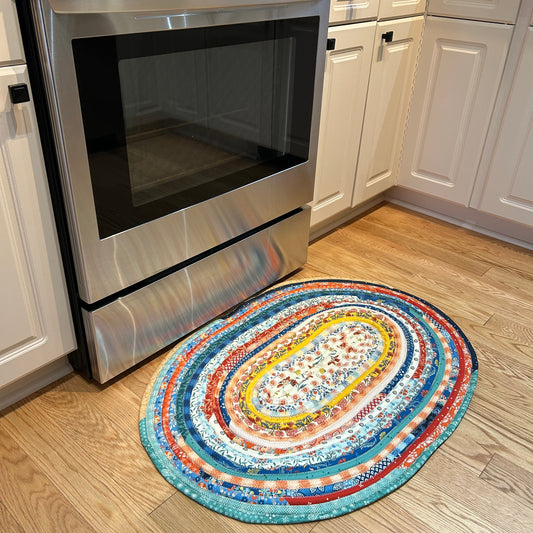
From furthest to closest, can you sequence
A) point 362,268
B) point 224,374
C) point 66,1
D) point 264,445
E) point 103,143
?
point 362,268 → point 224,374 → point 264,445 → point 103,143 → point 66,1

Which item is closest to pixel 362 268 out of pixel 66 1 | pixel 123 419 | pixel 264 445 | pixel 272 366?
pixel 272 366

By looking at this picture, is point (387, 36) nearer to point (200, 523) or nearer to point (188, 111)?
point (188, 111)

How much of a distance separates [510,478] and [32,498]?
94cm

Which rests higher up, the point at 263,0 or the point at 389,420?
the point at 263,0

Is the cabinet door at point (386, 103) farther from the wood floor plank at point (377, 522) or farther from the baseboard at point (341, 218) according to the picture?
the wood floor plank at point (377, 522)

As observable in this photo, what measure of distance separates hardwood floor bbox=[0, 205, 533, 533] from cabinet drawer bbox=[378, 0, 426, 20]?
0.93 metres

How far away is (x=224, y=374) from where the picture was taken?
51.8 inches

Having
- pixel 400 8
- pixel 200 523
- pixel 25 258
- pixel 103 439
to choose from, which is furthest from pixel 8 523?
pixel 400 8

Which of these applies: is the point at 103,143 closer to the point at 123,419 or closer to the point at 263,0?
the point at 263,0

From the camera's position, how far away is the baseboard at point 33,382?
1.21 m

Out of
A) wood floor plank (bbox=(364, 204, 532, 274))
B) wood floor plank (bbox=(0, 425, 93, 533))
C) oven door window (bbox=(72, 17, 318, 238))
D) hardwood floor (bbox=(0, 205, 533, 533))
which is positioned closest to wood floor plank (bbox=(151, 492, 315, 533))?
hardwood floor (bbox=(0, 205, 533, 533))

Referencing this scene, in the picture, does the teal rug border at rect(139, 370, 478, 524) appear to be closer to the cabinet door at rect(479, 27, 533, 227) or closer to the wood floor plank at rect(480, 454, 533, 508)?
the wood floor plank at rect(480, 454, 533, 508)

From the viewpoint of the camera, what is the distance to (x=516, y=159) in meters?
1.82

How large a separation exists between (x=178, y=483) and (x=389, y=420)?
481 millimetres
